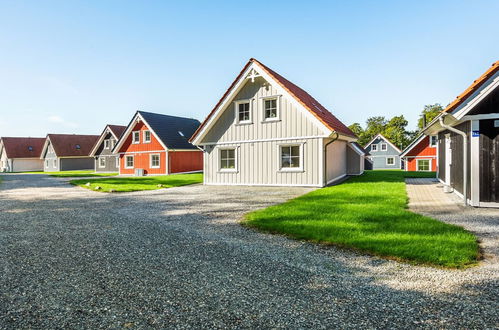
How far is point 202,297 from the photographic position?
3.38 m

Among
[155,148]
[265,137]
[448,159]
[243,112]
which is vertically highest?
[243,112]

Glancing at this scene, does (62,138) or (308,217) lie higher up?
(62,138)

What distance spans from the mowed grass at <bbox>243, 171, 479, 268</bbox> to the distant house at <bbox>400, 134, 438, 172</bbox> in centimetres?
3561

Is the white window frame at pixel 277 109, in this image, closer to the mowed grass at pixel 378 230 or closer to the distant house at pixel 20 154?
the mowed grass at pixel 378 230

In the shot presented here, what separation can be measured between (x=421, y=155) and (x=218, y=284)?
145 ft

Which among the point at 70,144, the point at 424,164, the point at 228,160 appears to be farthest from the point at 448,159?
the point at 70,144

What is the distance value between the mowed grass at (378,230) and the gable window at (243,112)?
338 inches

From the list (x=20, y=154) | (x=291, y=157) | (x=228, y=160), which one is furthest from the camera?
(x=20, y=154)

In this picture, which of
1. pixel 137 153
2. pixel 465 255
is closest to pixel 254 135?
pixel 465 255

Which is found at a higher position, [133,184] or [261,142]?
[261,142]

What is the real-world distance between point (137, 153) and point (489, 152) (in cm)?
2708

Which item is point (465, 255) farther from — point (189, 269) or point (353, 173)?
point (353, 173)

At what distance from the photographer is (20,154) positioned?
54188 millimetres

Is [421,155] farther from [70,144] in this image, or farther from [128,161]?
[70,144]
